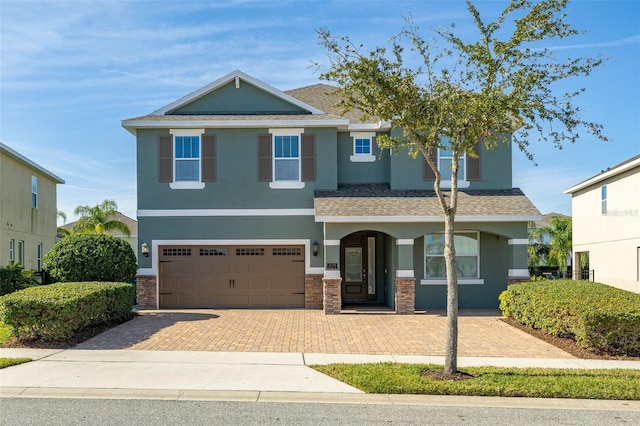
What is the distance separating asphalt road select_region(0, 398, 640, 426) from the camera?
297 inches

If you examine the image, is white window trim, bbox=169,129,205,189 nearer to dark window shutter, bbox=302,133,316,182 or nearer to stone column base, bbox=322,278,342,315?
dark window shutter, bbox=302,133,316,182

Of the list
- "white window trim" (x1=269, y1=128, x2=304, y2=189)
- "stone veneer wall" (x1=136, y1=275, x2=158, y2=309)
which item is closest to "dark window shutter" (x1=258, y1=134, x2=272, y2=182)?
"white window trim" (x1=269, y1=128, x2=304, y2=189)

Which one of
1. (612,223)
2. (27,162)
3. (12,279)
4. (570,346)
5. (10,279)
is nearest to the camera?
(570,346)

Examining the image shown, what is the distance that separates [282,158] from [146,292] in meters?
6.32

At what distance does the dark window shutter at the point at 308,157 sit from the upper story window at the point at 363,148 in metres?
1.52

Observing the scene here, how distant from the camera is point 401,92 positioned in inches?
390

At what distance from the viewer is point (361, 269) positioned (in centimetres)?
2120

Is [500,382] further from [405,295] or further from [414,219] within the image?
[414,219]

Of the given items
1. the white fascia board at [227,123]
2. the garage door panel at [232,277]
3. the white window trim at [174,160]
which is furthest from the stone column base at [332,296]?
the white window trim at [174,160]

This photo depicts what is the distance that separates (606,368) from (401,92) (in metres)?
6.30

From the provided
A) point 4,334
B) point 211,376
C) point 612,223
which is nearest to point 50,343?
point 4,334

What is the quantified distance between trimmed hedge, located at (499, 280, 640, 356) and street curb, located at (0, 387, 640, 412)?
146 inches

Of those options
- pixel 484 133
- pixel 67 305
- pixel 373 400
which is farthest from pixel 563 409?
pixel 67 305

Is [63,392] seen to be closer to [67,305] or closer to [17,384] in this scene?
[17,384]
